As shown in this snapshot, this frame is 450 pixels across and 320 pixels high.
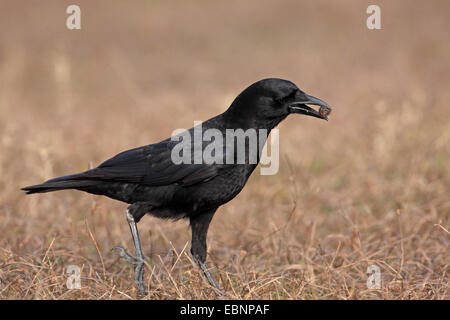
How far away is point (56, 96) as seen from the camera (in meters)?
11.5

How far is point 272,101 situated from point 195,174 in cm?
73

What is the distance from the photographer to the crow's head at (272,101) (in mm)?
4164

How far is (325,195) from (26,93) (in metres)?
6.94

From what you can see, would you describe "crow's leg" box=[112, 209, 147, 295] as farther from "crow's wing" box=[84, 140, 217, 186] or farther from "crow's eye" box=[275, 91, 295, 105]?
"crow's eye" box=[275, 91, 295, 105]

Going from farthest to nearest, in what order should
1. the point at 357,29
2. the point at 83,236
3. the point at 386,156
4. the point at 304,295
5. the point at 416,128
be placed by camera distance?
the point at 357,29, the point at 416,128, the point at 386,156, the point at 83,236, the point at 304,295

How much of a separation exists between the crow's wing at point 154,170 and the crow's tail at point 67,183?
48 millimetres

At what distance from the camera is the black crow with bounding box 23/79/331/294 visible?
13.3 ft

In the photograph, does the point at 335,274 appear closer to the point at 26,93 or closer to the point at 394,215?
the point at 394,215

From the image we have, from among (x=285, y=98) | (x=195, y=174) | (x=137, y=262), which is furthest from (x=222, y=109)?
(x=137, y=262)

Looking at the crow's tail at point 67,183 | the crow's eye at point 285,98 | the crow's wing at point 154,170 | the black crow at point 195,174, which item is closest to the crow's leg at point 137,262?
the black crow at point 195,174

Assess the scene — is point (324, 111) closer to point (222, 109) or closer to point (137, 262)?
point (137, 262)

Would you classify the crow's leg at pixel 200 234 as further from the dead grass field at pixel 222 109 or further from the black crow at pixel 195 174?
the dead grass field at pixel 222 109

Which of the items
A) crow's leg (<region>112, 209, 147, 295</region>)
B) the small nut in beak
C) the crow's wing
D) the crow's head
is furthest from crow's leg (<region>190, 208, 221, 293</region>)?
the small nut in beak

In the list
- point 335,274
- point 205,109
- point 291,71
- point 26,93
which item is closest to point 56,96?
point 26,93
